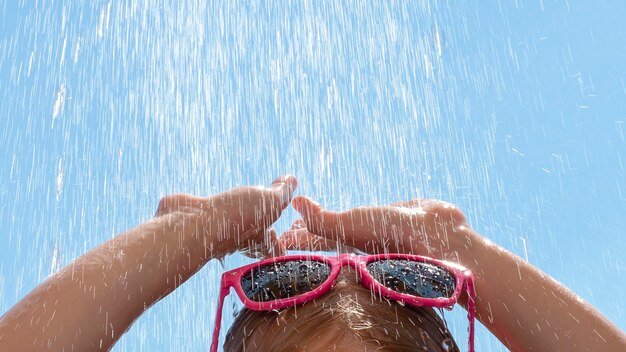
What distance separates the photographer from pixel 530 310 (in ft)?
11.5

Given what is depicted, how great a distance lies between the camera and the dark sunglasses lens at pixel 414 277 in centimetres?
308

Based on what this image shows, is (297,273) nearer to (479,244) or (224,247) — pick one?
(224,247)

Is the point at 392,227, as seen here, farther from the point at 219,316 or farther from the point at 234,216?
the point at 219,316

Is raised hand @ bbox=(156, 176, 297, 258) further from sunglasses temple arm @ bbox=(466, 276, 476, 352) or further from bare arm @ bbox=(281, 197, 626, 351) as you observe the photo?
sunglasses temple arm @ bbox=(466, 276, 476, 352)

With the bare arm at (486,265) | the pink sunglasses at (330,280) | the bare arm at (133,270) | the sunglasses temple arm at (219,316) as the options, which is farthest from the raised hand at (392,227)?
the sunglasses temple arm at (219,316)

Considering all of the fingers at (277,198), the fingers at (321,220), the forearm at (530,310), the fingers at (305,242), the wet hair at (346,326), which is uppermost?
the fingers at (277,198)

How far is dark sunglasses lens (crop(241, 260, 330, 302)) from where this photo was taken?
304 centimetres

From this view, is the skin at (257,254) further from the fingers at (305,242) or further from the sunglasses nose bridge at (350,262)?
the sunglasses nose bridge at (350,262)

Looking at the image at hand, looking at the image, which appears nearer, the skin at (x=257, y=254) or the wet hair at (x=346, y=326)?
the wet hair at (x=346, y=326)

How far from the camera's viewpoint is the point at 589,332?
340cm

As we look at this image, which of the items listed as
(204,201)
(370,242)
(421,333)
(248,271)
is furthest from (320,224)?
(421,333)

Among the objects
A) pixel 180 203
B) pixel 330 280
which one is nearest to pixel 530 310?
pixel 330 280

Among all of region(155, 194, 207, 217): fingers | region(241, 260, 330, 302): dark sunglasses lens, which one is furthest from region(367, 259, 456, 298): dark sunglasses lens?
region(155, 194, 207, 217): fingers

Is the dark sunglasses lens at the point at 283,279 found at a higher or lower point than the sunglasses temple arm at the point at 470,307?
higher
